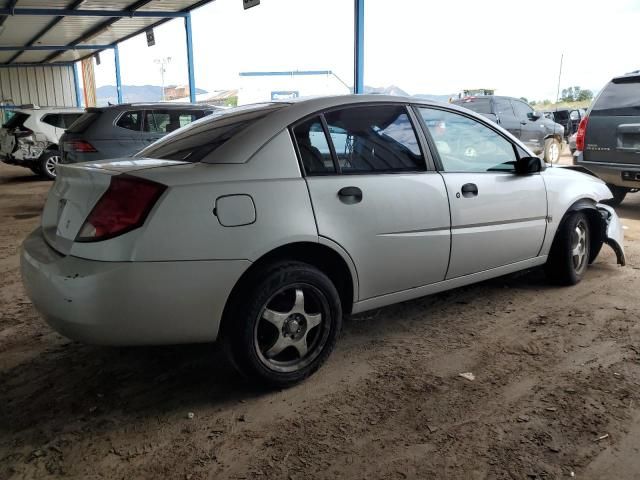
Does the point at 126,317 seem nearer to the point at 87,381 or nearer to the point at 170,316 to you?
the point at 170,316

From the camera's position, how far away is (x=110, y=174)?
2.52 m

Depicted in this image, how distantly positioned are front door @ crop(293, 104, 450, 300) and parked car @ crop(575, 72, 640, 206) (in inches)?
190

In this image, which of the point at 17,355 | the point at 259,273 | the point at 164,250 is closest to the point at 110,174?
the point at 164,250

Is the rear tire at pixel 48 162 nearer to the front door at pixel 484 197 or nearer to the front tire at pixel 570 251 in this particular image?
the front door at pixel 484 197

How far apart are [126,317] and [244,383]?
832 mm

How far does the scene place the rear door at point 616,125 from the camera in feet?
22.4

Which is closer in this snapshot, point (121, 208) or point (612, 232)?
point (121, 208)

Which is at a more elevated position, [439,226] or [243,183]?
[243,183]

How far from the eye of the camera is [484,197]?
3559 mm

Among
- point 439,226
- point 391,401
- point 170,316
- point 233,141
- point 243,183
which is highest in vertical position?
point 233,141

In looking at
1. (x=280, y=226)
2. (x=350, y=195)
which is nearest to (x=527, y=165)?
(x=350, y=195)

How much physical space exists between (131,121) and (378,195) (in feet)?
21.9

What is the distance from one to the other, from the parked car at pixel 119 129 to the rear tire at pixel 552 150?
9735mm

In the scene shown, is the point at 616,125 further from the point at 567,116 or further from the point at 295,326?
the point at 567,116
